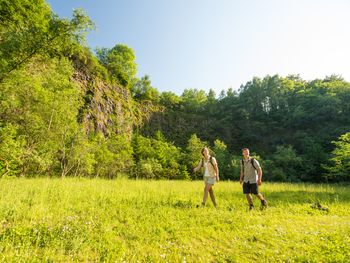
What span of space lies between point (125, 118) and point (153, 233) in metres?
33.6

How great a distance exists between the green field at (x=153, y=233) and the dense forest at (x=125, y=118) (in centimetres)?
238

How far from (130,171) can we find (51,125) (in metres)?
14.6

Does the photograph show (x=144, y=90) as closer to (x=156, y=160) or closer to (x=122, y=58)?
(x=122, y=58)

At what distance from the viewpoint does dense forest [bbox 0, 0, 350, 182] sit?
10.5 meters

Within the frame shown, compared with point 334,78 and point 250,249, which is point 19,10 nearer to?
point 250,249

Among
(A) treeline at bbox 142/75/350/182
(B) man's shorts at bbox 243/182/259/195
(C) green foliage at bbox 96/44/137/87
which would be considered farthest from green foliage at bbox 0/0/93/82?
(C) green foliage at bbox 96/44/137/87

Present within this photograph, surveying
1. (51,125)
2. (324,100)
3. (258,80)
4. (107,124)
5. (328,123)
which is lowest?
(51,125)

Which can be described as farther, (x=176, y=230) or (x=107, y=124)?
(x=107, y=124)

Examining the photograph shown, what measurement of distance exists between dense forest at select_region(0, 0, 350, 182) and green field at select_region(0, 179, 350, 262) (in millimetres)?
2376

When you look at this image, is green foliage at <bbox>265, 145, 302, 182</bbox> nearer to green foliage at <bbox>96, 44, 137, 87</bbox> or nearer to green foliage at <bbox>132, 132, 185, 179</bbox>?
green foliage at <bbox>132, 132, 185, 179</bbox>

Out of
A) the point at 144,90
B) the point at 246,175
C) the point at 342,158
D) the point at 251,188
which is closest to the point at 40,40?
the point at 246,175

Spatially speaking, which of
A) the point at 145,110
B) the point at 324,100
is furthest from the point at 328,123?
the point at 145,110

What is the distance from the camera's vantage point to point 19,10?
23578mm

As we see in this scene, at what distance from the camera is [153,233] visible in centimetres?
471
